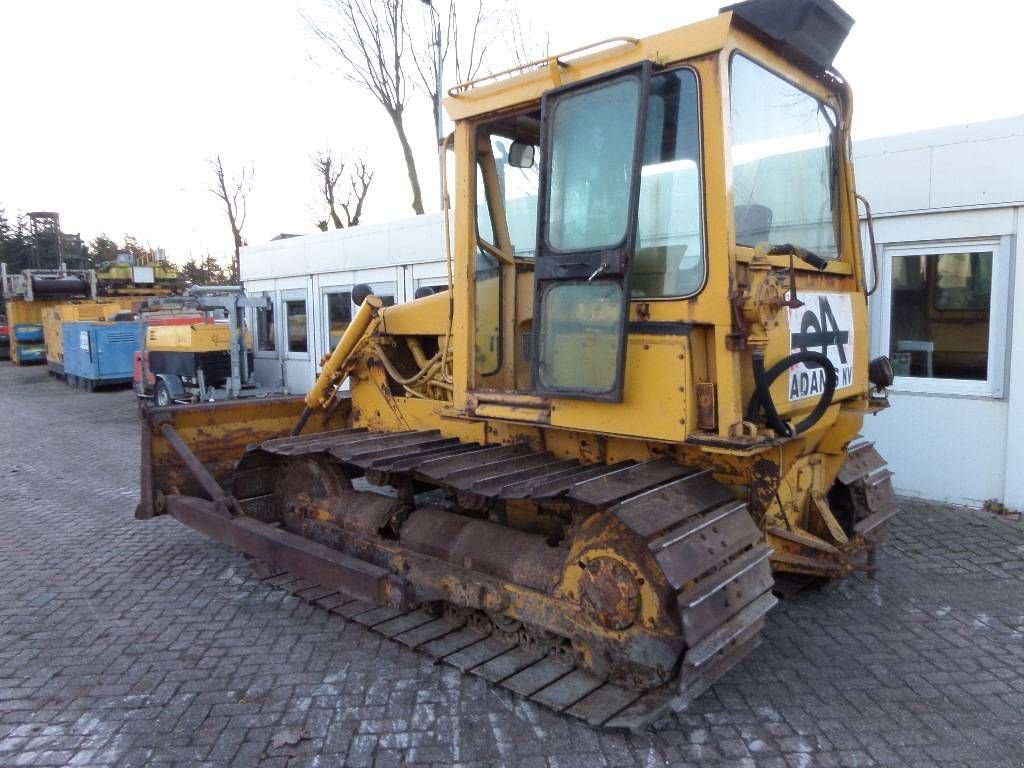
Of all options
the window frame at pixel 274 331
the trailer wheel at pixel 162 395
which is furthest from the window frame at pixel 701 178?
the window frame at pixel 274 331

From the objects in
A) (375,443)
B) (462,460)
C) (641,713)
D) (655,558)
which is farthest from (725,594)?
(375,443)

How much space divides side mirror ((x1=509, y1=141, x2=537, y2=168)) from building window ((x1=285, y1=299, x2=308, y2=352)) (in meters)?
10.7

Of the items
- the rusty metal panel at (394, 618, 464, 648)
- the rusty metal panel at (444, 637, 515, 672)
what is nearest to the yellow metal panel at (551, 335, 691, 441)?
the rusty metal panel at (444, 637, 515, 672)

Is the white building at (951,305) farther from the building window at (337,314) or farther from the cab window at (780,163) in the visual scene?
the building window at (337,314)

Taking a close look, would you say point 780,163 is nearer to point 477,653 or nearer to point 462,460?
point 462,460

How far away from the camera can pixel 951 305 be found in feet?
22.0

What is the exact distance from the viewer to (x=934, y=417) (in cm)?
671

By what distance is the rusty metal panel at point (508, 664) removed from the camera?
3.57m

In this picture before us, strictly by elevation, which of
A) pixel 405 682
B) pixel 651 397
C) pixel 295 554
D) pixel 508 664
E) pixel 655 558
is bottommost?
pixel 405 682

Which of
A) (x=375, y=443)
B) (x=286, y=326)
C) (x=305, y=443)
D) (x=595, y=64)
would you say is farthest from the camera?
(x=286, y=326)

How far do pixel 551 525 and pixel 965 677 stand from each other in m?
2.16

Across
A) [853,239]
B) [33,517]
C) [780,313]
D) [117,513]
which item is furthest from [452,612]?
[33,517]

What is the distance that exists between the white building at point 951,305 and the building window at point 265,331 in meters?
11.6

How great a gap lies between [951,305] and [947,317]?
0.11m
